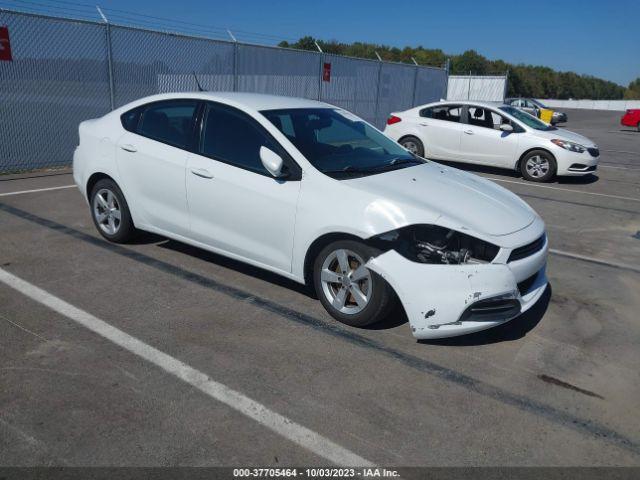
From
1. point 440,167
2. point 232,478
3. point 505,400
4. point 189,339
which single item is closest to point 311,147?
point 440,167

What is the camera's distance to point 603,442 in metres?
2.91

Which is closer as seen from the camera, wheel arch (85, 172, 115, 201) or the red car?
wheel arch (85, 172, 115, 201)

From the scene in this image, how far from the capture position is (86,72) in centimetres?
1043

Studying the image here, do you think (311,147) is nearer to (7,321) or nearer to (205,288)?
(205,288)

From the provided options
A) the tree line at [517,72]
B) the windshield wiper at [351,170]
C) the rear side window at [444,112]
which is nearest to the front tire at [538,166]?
the rear side window at [444,112]

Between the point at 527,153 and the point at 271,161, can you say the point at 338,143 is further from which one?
the point at 527,153

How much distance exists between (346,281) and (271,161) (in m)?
1.05

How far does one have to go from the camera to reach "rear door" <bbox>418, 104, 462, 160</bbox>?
11781 millimetres

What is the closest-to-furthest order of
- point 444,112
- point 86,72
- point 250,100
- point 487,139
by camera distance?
point 250,100 → point 86,72 → point 487,139 → point 444,112

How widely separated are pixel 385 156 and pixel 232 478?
3.13 metres

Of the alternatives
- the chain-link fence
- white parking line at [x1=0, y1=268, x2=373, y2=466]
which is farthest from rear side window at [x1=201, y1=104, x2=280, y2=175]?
the chain-link fence

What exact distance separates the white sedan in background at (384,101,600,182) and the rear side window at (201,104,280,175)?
7.93m

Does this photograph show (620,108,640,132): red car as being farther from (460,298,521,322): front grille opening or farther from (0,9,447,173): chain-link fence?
(460,298,521,322): front grille opening

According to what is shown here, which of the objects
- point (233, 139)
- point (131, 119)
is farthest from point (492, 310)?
point (131, 119)
